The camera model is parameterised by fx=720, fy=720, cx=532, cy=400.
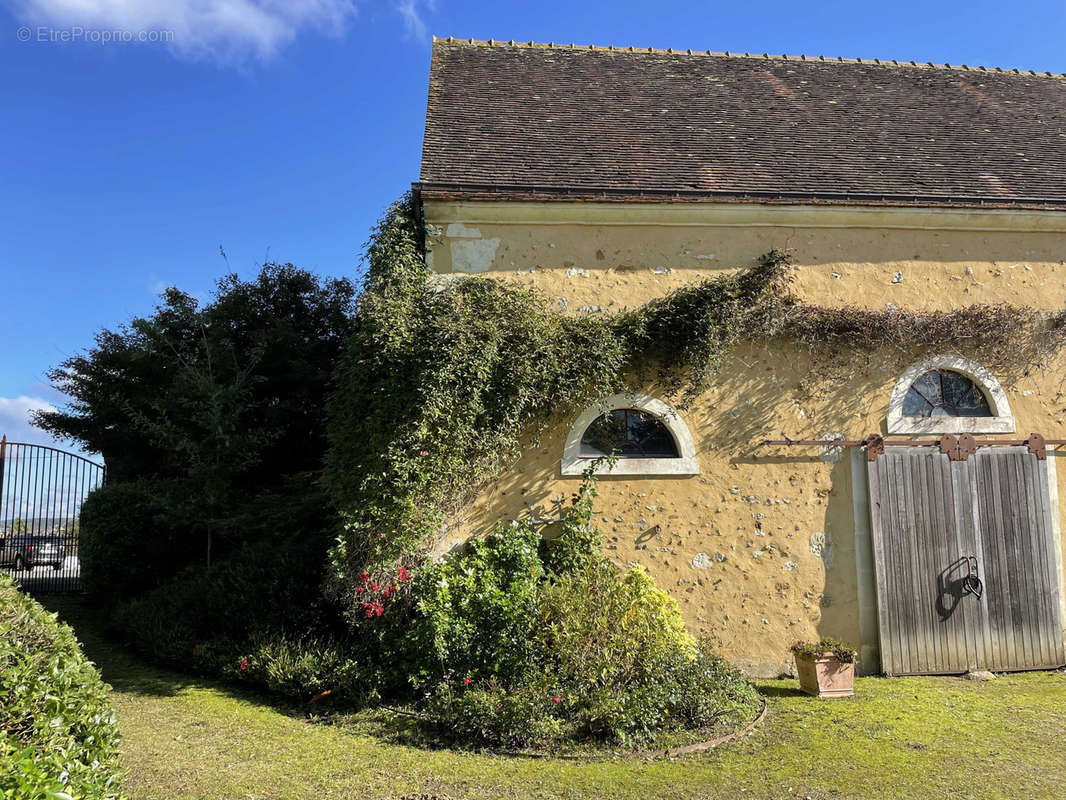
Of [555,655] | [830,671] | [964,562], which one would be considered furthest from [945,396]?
[555,655]

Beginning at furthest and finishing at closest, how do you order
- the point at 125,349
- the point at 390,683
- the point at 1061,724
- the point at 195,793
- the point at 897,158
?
the point at 125,349 < the point at 897,158 < the point at 390,683 < the point at 1061,724 < the point at 195,793

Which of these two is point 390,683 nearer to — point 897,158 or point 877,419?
point 877,419

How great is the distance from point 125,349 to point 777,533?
33.5 ft

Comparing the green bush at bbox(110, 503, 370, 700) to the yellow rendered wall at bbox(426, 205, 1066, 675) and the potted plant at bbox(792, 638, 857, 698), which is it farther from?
the potted plant at bbox(792, 638, 857, 698)

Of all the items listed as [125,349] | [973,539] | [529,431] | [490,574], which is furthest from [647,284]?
[125,349]

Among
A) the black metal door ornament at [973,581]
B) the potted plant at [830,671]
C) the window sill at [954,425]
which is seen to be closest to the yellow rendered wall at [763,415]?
the window sill at [954,425]

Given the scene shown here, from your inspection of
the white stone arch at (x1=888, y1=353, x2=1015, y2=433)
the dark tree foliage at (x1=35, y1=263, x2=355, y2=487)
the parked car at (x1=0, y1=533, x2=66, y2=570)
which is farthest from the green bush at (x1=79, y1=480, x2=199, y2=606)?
the white stone arch at (x1=888, y1=353, x2=1015, y2=433)

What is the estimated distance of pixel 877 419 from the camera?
308 inches

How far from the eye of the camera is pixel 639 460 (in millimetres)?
7406

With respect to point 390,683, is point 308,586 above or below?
above

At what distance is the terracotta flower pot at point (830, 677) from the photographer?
6.64 m

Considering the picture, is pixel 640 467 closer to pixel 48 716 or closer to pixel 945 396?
pixel 945 396

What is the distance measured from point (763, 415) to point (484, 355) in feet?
10.1

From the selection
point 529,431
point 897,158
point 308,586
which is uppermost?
point 897,158
